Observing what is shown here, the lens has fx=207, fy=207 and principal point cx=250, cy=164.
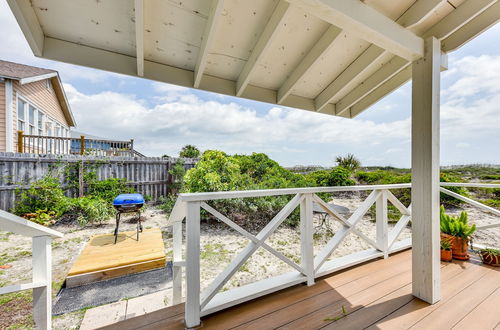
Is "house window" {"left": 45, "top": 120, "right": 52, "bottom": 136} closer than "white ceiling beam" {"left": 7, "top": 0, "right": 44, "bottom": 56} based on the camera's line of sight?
No

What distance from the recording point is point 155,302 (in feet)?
6.64

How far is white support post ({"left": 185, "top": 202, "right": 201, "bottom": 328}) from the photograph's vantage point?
1345 millimetres

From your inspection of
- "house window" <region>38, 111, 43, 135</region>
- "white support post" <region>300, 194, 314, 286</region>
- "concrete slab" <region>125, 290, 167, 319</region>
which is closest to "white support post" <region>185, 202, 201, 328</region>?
"concrete slab" <region>125, 290, 167, 319</region>

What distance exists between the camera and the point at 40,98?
23.4ft

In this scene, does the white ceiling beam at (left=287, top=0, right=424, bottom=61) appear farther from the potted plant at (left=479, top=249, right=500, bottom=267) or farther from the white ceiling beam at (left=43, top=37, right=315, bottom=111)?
the potted plant at (left=479, top=249, right=500, bottom=267)

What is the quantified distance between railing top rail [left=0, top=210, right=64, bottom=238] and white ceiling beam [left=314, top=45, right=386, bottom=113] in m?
2.49

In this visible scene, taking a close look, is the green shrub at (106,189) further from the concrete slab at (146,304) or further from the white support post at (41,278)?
the white support post at (41,278)

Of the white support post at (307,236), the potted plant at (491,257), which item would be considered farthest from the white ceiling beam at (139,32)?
the potted plant at (491,257)

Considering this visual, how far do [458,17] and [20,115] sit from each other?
30.5 feet

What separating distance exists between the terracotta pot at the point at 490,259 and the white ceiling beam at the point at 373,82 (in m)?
2.12

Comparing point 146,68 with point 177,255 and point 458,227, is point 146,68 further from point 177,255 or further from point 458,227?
point 458,227

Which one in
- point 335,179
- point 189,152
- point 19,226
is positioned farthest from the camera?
point 189,152

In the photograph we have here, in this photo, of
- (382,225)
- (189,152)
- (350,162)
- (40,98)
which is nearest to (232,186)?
(382,225)

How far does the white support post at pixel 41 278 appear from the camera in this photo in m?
1.02
